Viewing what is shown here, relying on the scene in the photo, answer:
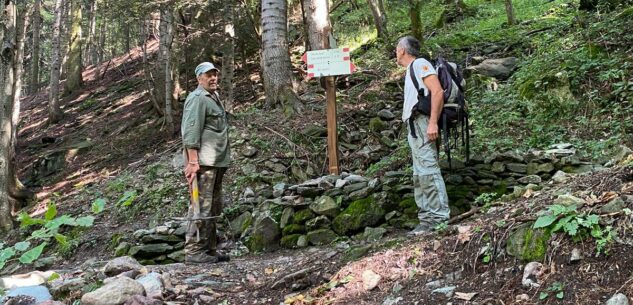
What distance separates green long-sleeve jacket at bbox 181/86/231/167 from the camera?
526cm

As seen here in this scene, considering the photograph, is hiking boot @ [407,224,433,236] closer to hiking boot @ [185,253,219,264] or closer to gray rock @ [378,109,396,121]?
hiking boot @ [185,253,219,264]

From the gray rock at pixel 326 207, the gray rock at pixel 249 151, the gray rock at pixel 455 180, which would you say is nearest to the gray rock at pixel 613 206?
the gray rock at pixel 455 180

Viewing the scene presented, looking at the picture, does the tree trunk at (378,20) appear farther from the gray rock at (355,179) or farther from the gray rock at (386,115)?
the gray rock at (355,179)

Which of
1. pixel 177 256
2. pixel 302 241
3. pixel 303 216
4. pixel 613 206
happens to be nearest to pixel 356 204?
pixel 303 216

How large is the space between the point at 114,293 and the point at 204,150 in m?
2.07

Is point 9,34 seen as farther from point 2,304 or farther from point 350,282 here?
point 350,282

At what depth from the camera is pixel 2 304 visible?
3.69 m

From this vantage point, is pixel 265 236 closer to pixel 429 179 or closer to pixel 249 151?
pixel 429 179

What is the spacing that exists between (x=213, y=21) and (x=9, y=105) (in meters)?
5.04

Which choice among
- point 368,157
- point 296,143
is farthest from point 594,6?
point 296,143

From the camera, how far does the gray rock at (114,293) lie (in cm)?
356

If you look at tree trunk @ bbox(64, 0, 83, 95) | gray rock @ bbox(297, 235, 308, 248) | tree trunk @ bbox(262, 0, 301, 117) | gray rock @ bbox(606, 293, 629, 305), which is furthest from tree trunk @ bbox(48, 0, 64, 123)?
gray rock @ bbox(606, 293, 629, 305)

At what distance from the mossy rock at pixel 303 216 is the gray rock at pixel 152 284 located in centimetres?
229

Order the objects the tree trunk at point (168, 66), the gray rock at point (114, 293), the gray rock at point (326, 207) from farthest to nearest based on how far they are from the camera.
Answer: the tree trunk at point (168, 66) → the gray rock at point (326, 207) → the gray rock at point (114, 293)
